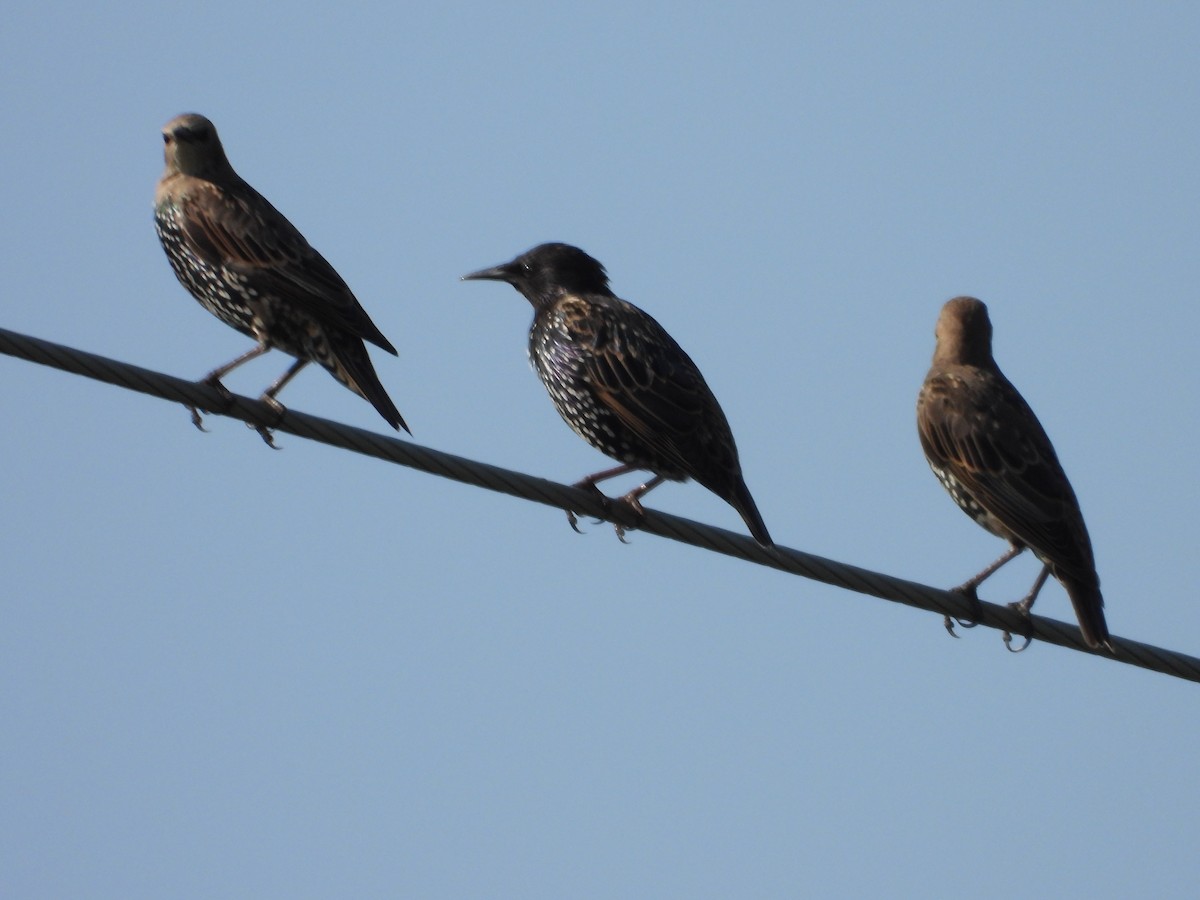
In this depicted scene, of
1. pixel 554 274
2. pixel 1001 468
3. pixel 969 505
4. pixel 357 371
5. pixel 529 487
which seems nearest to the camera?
pixel 529 487

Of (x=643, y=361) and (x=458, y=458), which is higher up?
(x=643, y=361)

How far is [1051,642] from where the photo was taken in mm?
8141

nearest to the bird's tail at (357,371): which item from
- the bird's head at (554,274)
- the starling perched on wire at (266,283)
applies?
the starling perched on wire at (266,283)

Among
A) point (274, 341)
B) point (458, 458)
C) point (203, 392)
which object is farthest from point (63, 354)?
point (274, 341)

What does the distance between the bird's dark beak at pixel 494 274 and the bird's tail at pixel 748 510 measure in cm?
176

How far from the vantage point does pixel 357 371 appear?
8578 millimetres

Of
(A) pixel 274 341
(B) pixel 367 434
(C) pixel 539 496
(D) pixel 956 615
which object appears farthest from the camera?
(A) pixel 274 341

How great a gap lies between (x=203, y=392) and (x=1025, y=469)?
3.69m

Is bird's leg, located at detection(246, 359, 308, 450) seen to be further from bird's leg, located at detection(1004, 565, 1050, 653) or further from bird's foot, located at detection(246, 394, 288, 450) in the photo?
bird's leg, located at detection(1004, 565, 1050, 653)

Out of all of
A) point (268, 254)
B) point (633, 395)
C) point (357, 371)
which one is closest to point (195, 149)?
point (268, 254)

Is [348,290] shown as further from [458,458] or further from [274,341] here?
[458,458]

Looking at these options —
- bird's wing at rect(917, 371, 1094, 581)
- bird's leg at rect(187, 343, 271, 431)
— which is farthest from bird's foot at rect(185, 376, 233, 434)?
bird's wing at rect(917, 371, 1094, 581)

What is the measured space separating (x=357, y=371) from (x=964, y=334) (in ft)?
9.33

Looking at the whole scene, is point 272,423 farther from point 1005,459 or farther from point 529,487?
point 1005,459
